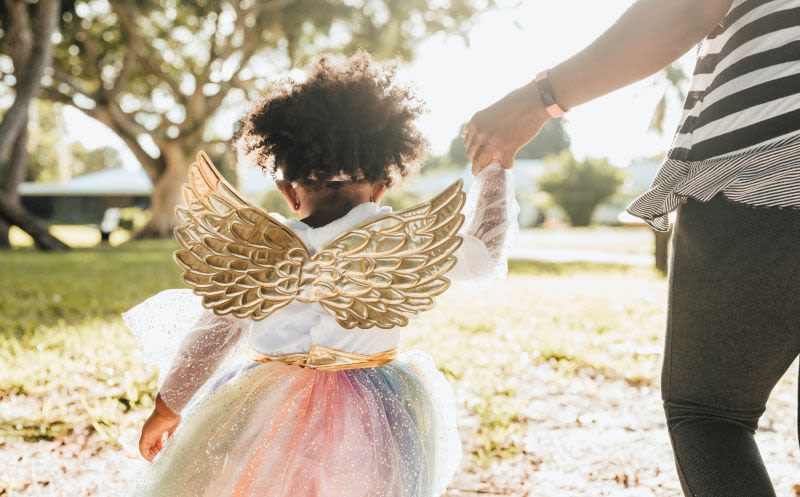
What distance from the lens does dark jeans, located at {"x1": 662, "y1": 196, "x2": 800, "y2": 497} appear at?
1.15 metres

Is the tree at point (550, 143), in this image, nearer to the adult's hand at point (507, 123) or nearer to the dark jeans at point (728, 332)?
the adult's hand at point (507, 123)

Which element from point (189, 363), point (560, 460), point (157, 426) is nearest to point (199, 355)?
point (189, 363)

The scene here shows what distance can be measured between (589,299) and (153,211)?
52.3ft

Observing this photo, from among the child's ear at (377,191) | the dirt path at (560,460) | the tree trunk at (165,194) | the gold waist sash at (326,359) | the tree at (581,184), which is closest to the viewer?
the gold waist sash at (326,359)

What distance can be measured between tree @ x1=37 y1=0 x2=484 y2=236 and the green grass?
5273 mm

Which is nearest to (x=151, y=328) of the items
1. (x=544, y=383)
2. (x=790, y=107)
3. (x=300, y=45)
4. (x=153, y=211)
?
(x=790, y=107)

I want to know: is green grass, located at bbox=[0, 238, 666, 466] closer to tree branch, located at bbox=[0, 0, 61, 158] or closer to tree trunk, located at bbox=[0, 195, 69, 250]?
tree branch, located at bbox=[0, 0, 61, 158]

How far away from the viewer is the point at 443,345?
4.70m

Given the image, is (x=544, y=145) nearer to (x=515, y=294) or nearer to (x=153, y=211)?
(x=153, y=211)

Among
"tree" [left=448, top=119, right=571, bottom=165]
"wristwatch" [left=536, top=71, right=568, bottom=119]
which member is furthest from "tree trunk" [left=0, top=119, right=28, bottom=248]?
"tree" [left=448, top=119, right=571, bottom=165]

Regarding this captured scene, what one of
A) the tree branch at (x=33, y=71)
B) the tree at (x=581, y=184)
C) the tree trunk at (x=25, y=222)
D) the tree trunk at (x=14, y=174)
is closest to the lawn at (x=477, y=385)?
the tree branch at (x=33, y=71)

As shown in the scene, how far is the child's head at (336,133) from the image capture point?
4.95 ft

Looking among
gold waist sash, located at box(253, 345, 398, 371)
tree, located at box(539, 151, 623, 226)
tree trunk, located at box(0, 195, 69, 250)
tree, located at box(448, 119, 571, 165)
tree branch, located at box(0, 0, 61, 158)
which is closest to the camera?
gold waist sash, located at box(253, 345, 398, 371)

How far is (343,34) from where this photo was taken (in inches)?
585
